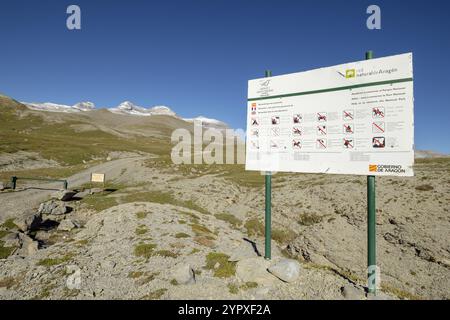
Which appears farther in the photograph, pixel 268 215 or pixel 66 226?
pixel 66 226

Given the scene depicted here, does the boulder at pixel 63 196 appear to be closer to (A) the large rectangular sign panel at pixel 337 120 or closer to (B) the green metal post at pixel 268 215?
(A) the large rectangular sign panel at pixel 337 120

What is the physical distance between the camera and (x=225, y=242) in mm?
20641

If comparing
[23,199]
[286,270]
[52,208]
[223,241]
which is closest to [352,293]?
[286,270]

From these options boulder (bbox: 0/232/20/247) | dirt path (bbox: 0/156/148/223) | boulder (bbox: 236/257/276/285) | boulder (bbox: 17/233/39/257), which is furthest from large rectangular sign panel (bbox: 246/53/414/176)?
dirt path (bbox: 0/156/148/223)

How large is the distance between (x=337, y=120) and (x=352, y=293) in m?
7.01

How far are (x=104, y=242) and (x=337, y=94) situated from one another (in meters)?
18.7

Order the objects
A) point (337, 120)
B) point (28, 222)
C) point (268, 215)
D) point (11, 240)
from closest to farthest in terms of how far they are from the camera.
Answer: point (337, 120)
point (268, 215)
point (11, 240)
point (28, 222)

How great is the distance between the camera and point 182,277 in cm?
1147

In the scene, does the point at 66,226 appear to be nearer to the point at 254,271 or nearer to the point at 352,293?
the point at 254,271

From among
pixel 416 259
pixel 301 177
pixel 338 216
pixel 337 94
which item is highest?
pixel 337 94

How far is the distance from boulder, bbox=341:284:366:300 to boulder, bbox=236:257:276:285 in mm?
2806

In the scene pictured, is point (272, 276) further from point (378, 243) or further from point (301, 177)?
point (301, 177)
